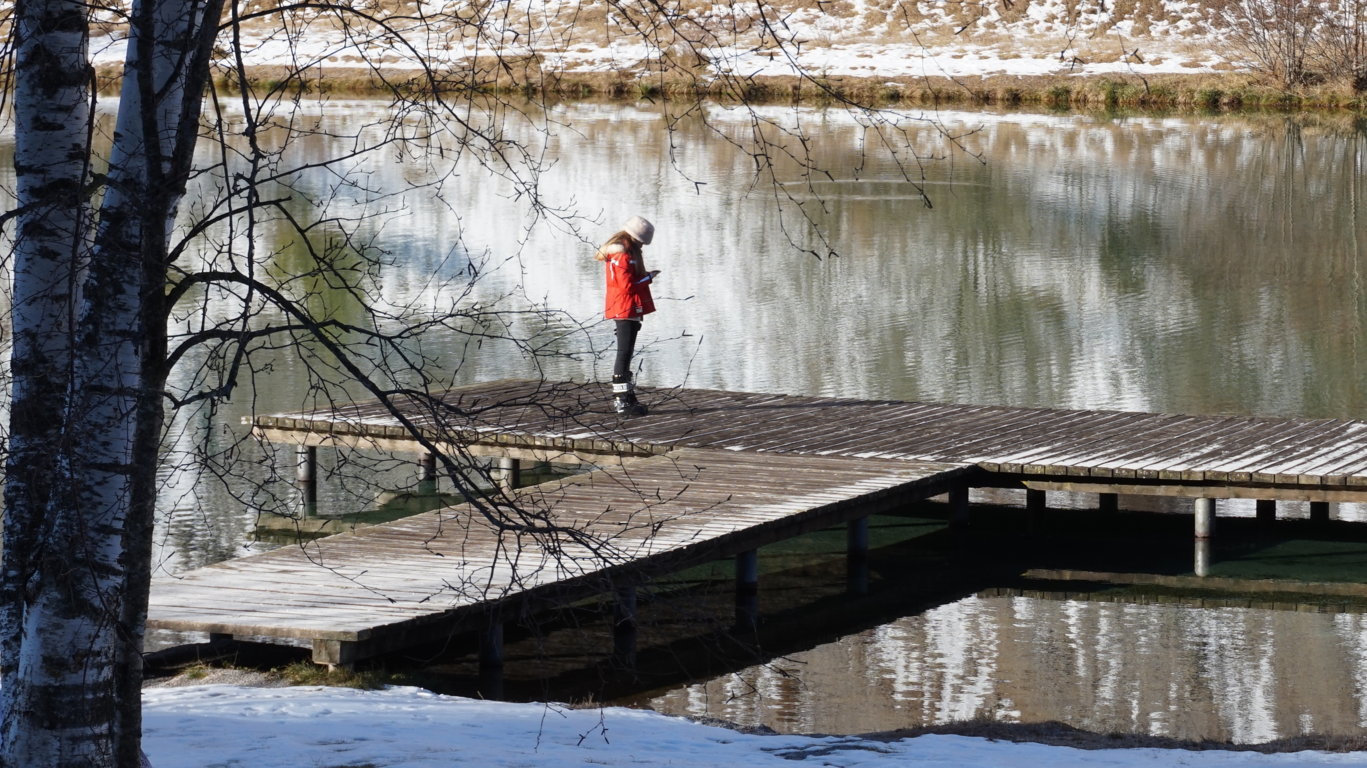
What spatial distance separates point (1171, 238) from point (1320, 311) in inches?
273

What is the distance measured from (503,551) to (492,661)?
0.63 m

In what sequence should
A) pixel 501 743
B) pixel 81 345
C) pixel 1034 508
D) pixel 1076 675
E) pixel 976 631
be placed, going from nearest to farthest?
pixel 81 345 < pixel 501 743 < pixel 1076 675 < pixel 976 631 < pixel 1034 508

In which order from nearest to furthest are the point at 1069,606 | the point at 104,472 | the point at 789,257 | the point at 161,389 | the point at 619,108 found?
the point at 104,472, the point at 161,389, the point at 1069,606, the point at 789,257, the point at 619,108

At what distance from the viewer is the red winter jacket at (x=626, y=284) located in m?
14.1

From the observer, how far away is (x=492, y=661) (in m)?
9.77

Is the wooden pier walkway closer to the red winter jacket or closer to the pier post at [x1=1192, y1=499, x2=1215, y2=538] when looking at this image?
the pier post at [x1=1192, y1=499, x2=1215, y2=538]

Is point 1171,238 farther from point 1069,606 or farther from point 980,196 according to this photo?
point 1069,606

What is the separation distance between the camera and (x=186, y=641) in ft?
34.0

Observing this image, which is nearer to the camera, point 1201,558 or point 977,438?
point 1201,558

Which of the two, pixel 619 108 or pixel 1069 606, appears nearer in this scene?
pixel 1069 606

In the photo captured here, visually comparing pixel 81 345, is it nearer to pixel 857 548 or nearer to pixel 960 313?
pixel 857 548

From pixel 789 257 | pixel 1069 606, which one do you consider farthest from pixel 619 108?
pixel 1069 606

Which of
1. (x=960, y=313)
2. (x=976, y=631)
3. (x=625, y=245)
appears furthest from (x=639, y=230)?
(x=960, y=313)

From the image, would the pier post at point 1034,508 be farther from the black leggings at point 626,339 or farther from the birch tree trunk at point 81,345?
the birch tree trunk at point 81,345
